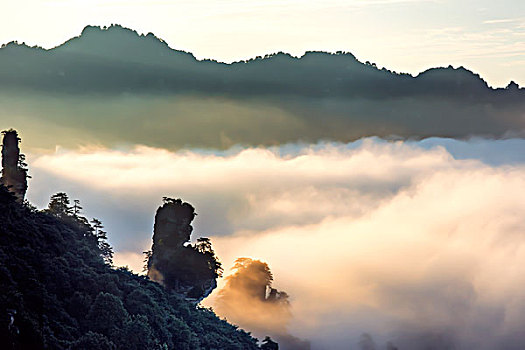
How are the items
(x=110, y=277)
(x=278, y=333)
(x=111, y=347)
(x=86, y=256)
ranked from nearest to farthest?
(x=111, y=347), (x=110, y=277), (x=86, y=256), (x=278, y=333)

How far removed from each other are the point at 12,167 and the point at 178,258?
21585mm

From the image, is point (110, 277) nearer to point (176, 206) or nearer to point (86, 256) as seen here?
point (86, 256)

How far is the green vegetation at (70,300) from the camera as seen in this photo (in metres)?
52.1

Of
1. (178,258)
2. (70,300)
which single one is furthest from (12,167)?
(70,300)

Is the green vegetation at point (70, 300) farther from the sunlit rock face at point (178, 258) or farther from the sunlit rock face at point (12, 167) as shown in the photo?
the sunlit rock face at point (12, 167)

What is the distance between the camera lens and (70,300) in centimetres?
6519

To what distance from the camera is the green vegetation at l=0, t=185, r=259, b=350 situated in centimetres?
5212

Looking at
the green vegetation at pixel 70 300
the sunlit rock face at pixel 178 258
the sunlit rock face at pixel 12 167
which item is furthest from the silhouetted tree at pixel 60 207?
the sunlit rock face at pixel 178 258

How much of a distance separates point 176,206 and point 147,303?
59.2 ft

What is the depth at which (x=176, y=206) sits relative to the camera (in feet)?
300

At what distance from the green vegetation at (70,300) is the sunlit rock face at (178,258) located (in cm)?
195

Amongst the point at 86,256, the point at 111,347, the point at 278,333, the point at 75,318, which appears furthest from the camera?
the point at 278,333

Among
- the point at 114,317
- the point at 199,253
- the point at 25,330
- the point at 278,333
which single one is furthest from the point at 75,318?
the point at 278,333

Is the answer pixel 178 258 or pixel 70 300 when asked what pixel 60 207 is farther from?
pixel 70 300
